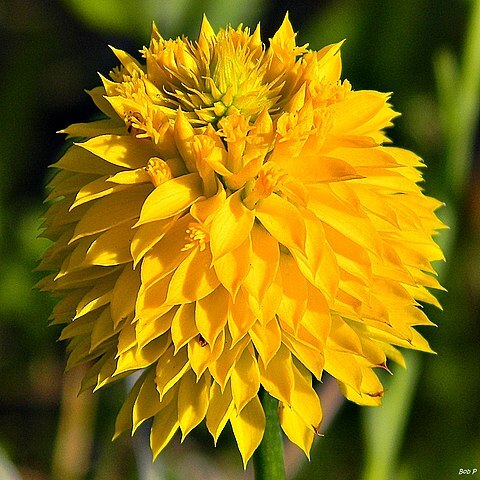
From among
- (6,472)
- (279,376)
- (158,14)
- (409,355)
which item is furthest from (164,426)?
(158,14)

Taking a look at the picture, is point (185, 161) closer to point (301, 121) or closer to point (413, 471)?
point (301, 121)

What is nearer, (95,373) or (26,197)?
(95,373)

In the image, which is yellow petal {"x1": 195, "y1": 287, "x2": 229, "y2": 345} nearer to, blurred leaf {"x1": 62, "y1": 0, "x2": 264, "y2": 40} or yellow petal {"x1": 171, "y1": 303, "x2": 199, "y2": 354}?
yellow petal {"x1": 171, "y1": 303, "x2": 199, "y2": 354}

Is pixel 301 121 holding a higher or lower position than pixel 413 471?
higher

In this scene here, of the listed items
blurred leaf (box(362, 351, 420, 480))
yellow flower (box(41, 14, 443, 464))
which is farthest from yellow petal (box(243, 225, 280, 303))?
blurred leaf (box(362, 351, 420, 480))

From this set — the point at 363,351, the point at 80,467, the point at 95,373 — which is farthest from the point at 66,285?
the point at 80,467

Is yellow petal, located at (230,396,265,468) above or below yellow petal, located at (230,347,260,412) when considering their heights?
below

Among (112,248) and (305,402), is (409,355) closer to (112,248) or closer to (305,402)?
(305,402)
